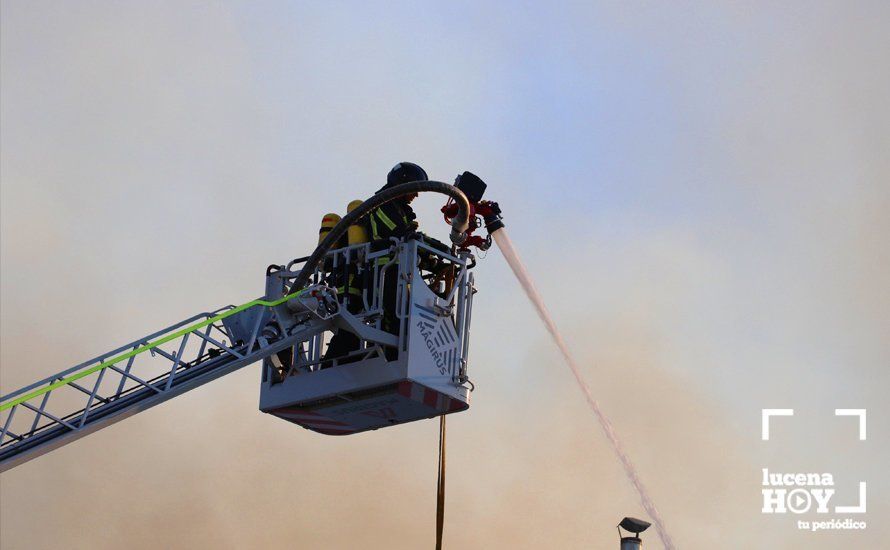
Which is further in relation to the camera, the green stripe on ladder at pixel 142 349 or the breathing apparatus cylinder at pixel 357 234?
the breathing apparatus cylinder at pixel 357 234

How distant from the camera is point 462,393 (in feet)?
87.7

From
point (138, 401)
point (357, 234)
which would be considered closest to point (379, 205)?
point (357, 234)

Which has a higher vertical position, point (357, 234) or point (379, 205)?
point (379, 205)

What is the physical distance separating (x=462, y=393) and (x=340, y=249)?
3.22 meters

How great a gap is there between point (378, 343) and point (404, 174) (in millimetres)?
3229

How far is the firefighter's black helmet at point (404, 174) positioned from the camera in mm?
27469

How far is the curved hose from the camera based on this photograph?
26078mm

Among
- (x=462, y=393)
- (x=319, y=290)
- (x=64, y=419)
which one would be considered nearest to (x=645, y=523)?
(x=462, y=393)

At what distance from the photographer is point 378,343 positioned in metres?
26.0

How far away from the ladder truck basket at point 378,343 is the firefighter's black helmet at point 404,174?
4.14 ft

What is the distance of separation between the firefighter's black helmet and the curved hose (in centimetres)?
90

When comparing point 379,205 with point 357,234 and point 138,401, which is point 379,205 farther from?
point 138,401

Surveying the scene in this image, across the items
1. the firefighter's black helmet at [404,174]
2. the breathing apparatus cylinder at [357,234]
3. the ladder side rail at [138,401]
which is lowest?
the ladder side rail at [138,401]

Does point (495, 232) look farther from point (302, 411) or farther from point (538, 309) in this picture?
point (302, 411)
